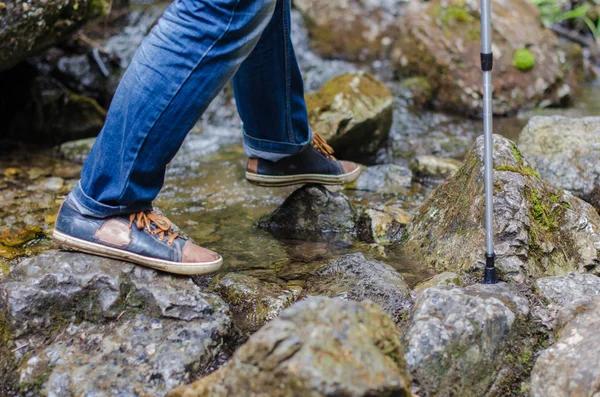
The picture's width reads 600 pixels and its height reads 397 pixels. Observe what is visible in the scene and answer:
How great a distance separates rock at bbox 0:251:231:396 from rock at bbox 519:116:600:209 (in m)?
2.83

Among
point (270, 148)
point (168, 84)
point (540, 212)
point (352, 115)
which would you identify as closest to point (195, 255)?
point (168, 84)

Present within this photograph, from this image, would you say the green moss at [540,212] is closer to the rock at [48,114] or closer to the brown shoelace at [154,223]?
the brown shoelace at [154,223]

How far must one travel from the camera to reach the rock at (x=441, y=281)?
2582 mm

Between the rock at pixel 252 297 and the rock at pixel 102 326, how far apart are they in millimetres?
177

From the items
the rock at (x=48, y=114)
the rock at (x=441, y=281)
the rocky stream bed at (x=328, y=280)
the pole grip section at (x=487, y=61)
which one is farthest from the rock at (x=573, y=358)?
the rock at (x=48, y=114)

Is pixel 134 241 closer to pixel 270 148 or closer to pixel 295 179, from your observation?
pixel 270 148

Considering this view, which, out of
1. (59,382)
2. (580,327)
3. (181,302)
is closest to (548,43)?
(580,327)

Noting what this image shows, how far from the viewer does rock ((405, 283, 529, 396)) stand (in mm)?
2039

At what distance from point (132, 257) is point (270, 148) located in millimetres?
1009

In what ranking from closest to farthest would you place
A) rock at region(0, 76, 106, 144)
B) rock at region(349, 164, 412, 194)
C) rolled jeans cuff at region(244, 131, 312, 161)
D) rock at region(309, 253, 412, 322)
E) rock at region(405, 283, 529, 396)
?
rock at region(405, 283, 529, 396) < rock at region(309, 253, 412, 322) < rolled jeans cuff at region(244, 131, 312, 161) < rock at region(349, 164, 412, 194) < rock at region(0, 76, 106, 144)

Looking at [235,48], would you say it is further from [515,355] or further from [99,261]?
[515,355]

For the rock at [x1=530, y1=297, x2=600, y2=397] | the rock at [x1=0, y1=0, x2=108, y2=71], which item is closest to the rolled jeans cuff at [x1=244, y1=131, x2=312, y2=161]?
the rock at [x1=530, y1=297, x2=600, y2=397]

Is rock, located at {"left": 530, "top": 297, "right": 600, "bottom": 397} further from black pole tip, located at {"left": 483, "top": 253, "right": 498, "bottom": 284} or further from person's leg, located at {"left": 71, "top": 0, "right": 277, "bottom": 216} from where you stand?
person's leg, located at {"left": 71, "top": 0, "right": 277, "bottom": 216}

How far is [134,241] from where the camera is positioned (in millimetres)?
2350
